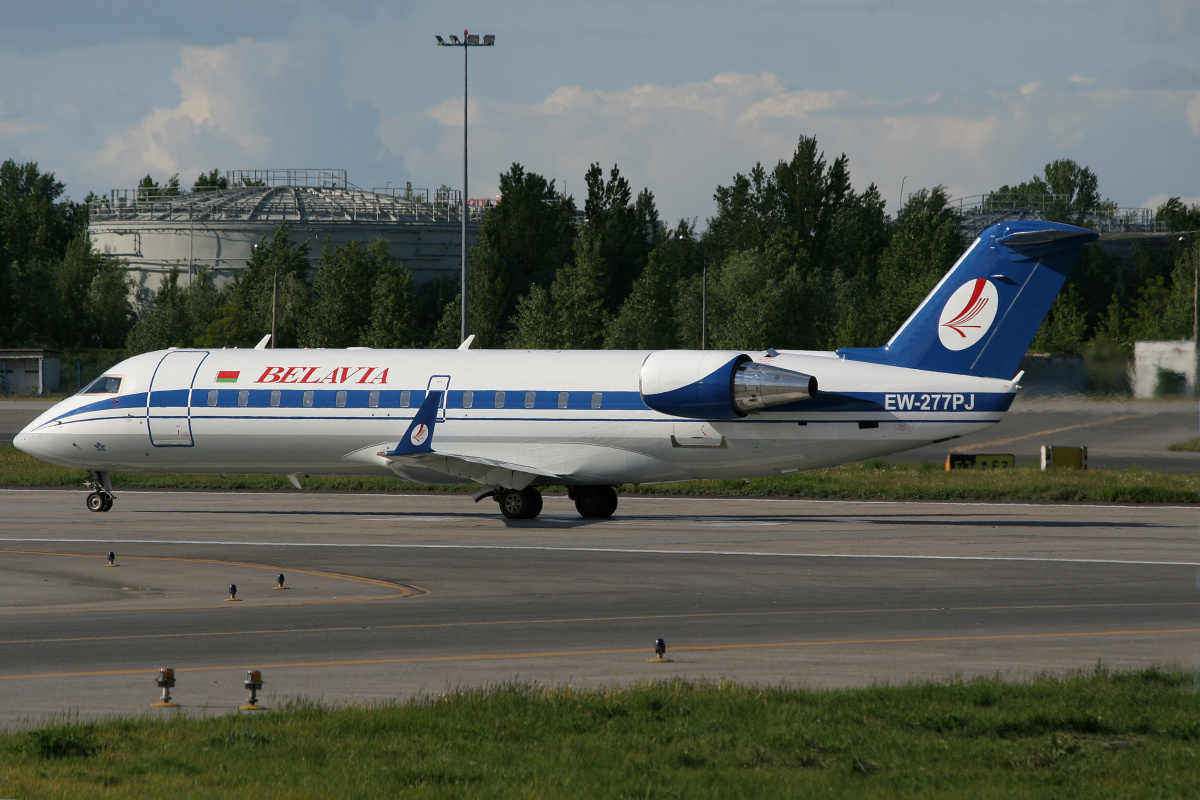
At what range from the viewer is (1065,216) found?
318ft

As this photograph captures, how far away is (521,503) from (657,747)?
19013mm

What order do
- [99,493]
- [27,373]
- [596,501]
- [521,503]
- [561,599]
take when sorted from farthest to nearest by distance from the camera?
[27,373]
[99,493]
[596,501]
[521,503]
[561,599]

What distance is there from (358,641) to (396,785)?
20.6 ft

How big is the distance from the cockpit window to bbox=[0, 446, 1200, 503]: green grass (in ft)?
25.0

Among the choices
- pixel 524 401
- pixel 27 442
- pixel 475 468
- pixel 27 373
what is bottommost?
pixel 475 468

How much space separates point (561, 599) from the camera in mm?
18688

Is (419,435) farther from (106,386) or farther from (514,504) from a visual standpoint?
(106,386)

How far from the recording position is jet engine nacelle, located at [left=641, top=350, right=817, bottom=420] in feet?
89.7

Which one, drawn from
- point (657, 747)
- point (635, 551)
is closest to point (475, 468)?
point (635, 551)

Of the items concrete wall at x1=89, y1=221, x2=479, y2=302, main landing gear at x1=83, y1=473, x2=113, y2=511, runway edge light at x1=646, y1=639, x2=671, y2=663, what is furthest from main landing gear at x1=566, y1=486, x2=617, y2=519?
concrete wall at x1=89, y1=221, x2=479, y2=302

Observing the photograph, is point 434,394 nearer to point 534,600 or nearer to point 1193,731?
point 534,600

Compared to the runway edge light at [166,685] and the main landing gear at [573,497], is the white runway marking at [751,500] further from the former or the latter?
the runway edge light at [166,685]

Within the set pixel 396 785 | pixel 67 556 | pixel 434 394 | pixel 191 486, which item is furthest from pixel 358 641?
pixel 191 486

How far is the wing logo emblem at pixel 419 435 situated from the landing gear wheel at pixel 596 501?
158 inches
